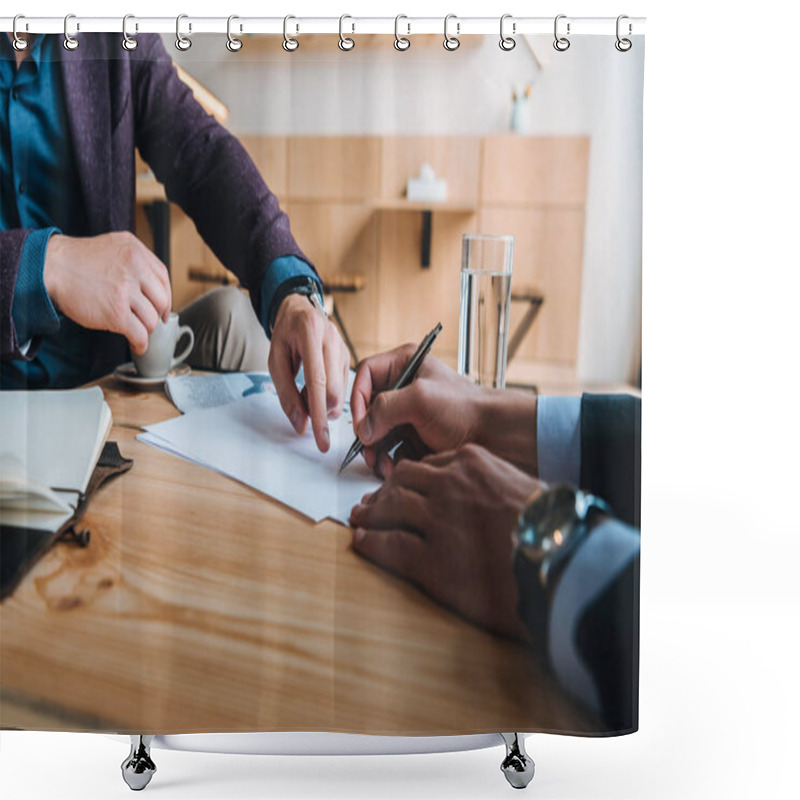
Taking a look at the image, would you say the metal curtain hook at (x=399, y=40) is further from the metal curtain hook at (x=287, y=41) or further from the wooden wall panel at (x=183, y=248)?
the wooden wall panel at (x=183, y=248)

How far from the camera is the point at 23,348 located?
1263 mm

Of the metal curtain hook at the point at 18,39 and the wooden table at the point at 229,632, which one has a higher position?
the metal curtain hook at the point at 18,39

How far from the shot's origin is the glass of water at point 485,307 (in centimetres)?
124

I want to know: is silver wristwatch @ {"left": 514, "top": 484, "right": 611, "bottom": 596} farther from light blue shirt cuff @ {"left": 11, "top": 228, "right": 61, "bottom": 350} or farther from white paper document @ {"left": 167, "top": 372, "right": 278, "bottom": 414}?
light blue shirt cuff @ {"left": 11, "top": 228, "right": 61, "bottom": 350}

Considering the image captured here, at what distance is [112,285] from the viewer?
1263 millimetres

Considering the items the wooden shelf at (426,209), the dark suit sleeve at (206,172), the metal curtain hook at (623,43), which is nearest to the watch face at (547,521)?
the wooden shelf at (426,209)

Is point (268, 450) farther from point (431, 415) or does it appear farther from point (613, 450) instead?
point (613, 450)

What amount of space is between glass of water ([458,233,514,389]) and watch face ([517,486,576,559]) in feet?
0.53

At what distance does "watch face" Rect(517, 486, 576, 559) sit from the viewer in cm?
124

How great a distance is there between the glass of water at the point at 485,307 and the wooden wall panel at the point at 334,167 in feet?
0.50

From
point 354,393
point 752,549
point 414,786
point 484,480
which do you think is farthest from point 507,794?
point 752,549

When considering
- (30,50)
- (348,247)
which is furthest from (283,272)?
(30,50)

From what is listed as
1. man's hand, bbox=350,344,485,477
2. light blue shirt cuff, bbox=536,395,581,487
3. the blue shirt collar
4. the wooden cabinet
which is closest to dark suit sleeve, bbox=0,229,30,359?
the blue shirt collar

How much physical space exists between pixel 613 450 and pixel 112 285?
69cm
